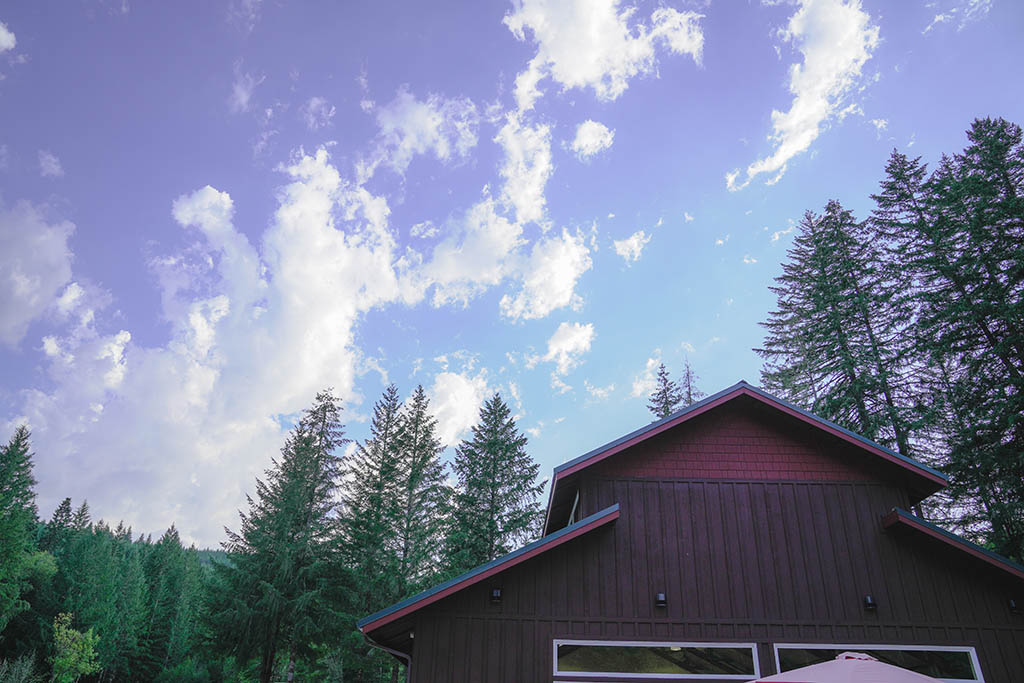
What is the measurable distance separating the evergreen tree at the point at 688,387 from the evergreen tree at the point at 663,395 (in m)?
0.26

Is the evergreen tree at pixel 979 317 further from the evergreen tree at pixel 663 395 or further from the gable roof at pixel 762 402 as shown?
the evergreen tree at pixel 663 395

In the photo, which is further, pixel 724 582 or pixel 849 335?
pixel 849 335

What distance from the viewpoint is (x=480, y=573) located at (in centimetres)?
823

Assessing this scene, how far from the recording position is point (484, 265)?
23922mm

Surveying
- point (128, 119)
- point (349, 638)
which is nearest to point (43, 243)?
point (128, 119)

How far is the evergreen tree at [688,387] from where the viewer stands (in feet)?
106

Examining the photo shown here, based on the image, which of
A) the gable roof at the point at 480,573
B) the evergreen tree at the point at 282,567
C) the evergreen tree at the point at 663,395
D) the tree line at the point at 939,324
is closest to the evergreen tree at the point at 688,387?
the evergreen tree at the point at 663,395

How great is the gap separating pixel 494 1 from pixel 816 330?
18.3 metres

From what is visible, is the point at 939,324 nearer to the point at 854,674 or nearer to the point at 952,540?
the point at 952,540

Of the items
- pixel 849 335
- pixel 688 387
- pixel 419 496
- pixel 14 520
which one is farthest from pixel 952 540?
pixel 14 520

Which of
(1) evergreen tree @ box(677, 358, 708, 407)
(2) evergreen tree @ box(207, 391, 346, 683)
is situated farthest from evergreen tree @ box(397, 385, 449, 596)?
(1) evergreen tree @ box(677, 358, 708, 407)

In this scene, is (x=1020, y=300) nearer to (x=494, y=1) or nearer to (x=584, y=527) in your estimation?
(x=584, y=527)

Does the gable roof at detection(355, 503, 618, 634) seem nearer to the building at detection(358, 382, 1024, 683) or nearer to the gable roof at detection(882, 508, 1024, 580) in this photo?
the building at detection(358, 382, 1024, 683)

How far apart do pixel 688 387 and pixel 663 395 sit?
1.69m
